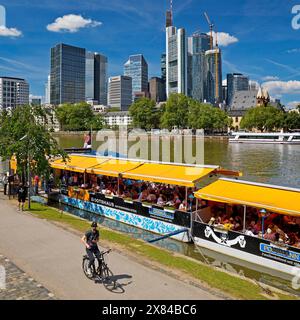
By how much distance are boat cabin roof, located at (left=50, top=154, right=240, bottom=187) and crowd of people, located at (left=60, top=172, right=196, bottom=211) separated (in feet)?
3.03

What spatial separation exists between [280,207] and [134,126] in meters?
168

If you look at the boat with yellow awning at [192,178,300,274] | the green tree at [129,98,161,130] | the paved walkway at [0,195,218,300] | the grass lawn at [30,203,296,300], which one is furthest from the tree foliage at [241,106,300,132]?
the paved walkway at [0,195,218,300]

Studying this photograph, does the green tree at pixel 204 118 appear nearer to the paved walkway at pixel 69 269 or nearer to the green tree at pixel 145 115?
the green tree at pixel 145 115

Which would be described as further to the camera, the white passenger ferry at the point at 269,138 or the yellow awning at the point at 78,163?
the white passenger ferry at the point at 269,138

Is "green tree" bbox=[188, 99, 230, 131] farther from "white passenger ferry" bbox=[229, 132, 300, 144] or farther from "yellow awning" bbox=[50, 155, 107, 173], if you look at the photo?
"yellow awning" bbox=[50, 155, 107, 173]

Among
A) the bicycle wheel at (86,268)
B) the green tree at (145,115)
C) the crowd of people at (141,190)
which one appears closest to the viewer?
the bicycle wheel at (86,268)

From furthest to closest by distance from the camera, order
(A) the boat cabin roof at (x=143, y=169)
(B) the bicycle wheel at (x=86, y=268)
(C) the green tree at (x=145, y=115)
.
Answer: (C) the green tree at (x=145, y=115)
(A) the boat cabin roof at (x=143, y=169)
(B) the bicycle wheel at (x=86, y=268)

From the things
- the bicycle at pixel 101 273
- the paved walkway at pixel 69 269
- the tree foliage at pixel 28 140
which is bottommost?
the paved walkway at pixel 69 269

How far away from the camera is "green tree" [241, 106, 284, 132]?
14366 centimetres

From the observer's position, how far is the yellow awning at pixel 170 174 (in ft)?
61.7

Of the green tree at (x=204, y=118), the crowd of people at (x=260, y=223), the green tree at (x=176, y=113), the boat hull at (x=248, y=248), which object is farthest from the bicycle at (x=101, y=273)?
the green tree at (x=176, y=113)

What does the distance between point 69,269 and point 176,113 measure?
14885cm

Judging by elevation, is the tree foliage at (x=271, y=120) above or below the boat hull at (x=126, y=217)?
above
